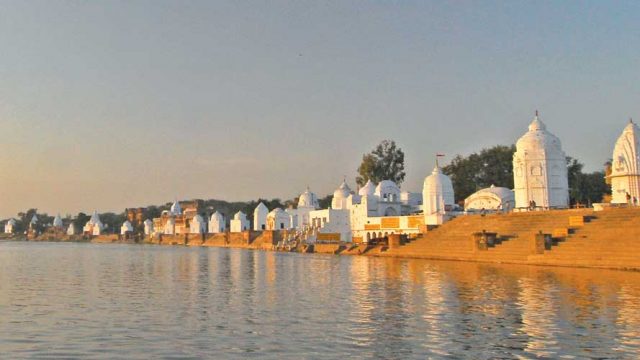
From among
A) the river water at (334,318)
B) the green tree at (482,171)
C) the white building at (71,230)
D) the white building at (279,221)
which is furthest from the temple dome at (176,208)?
the river water at (334,318)

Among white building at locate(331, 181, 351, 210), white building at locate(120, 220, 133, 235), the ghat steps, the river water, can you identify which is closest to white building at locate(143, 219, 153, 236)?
white building at locate(120, 220, 133, 235)

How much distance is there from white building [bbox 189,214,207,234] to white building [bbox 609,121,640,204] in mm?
95306

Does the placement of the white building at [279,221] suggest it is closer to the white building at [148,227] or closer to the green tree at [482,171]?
the green tree at [482,171]

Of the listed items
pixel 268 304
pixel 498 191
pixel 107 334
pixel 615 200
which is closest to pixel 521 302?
pixel 268 304

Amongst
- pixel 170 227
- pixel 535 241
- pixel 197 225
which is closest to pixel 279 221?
pixel 197 225

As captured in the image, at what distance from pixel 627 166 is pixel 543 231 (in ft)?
35.1

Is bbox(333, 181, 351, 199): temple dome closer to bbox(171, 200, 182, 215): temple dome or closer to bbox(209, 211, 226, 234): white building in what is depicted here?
bbox(209, 211, 226, 234): white building

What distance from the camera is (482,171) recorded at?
78938 millimetres

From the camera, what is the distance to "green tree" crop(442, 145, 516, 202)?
76688mm

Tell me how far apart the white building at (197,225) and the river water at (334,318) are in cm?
10295

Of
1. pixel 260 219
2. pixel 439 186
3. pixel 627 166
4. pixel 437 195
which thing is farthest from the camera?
pixel 260 219

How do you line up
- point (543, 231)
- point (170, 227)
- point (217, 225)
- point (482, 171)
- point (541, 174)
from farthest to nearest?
point (170, 227)
point (217, 225)
point (482, 171)
point (541, 174)
point (543, 231)

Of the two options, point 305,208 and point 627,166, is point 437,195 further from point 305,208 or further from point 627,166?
point 305,208

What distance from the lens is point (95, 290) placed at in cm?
2495
